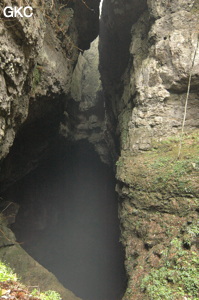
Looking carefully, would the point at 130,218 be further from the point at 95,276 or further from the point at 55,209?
the point at 95,276

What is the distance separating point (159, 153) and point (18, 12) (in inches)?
277

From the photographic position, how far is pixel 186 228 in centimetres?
632

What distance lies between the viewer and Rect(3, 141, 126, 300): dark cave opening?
1577 cm

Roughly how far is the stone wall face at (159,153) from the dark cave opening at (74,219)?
728 cm

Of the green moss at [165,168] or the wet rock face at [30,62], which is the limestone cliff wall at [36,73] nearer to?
the wet rock face at [30,62]

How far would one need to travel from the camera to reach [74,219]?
Result: 2045 cm

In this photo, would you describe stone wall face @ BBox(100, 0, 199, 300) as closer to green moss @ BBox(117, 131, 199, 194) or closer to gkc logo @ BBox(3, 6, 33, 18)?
green moss @ BBox(117, 131, 199, 194)

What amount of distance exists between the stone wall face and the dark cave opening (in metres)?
7.28

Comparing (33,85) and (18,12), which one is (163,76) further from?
(18,12)

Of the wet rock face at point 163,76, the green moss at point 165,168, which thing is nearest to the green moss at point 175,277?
the green moss at point 165,168

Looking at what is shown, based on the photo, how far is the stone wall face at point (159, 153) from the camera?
6.22m

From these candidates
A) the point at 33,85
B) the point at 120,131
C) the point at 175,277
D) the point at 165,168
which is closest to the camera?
the point at 175,277

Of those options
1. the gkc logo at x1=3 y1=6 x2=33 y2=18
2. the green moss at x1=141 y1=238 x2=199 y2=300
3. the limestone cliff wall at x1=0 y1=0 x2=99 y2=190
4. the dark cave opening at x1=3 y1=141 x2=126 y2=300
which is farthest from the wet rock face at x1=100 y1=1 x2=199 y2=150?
the dark cave opening at x1=3 y1=141 x2=126 y2=300

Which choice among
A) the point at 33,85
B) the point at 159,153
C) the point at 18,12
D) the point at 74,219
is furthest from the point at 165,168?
the point at 74,219
